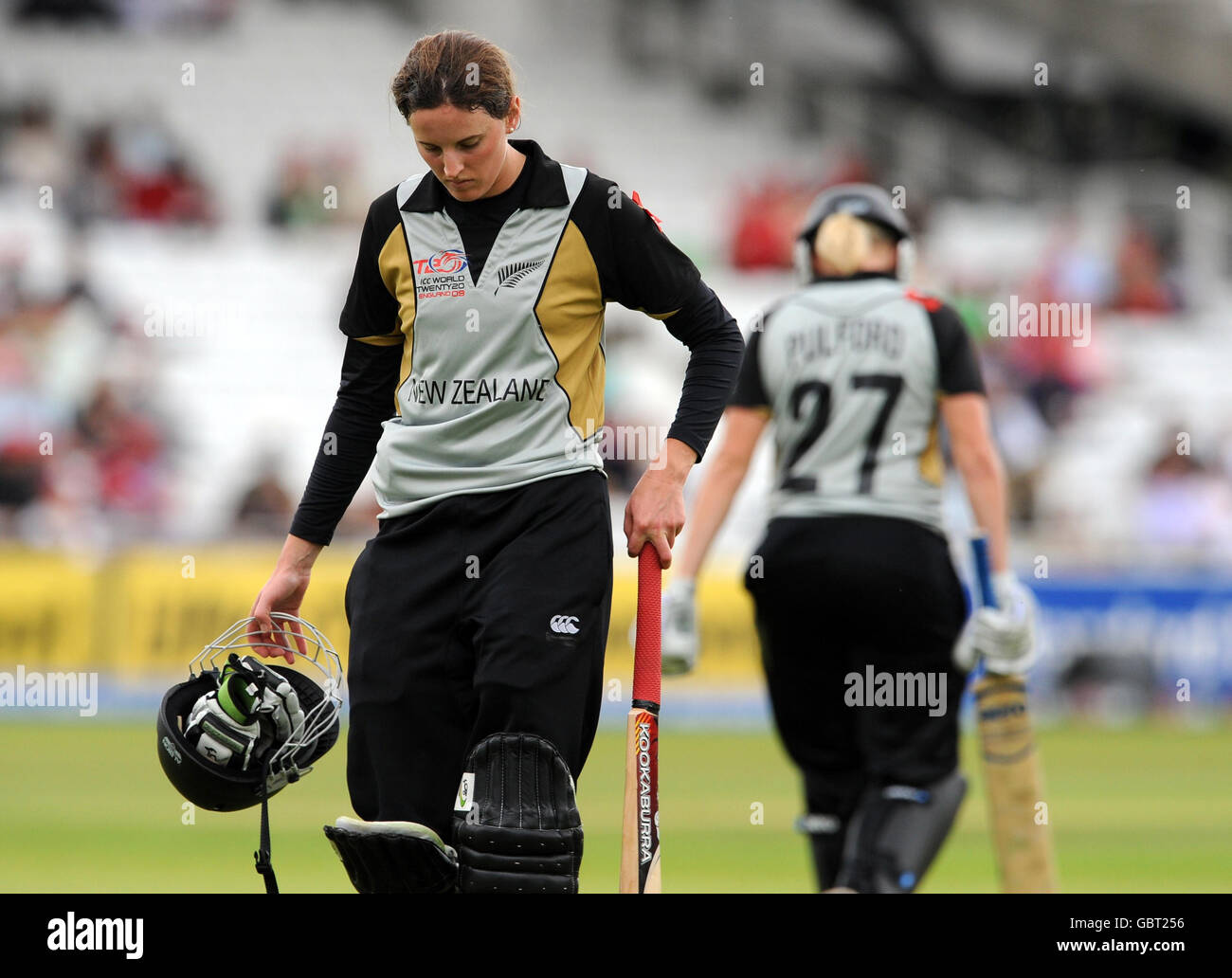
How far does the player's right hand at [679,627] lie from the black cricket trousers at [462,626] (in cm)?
198

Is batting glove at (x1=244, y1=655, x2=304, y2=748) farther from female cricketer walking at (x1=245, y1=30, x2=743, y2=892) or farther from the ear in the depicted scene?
the ear

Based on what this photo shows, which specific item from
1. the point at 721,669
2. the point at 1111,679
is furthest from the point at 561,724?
the point at 1111,679

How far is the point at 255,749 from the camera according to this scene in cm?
466

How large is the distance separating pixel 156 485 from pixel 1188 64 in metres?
14.3

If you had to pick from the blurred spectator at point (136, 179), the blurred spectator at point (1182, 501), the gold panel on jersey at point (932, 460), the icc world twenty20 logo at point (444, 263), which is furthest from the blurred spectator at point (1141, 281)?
the icc world twenty20 logo at point (444, 263)

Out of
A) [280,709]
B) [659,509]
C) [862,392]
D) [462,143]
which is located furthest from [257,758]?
[862,392]

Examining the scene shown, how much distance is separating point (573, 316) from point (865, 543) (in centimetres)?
188

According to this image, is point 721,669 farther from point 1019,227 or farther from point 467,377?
point 467,377

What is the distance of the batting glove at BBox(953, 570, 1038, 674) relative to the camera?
6273 millimetres

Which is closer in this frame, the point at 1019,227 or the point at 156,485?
the point at 156,485

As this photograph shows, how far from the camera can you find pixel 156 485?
1828 cm

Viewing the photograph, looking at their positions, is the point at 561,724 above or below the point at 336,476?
below

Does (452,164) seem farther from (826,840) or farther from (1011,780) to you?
(1011,780)
